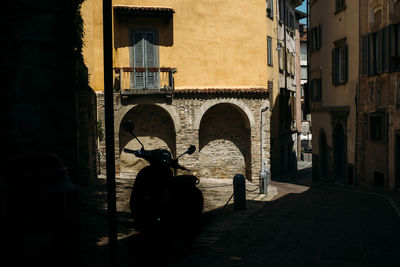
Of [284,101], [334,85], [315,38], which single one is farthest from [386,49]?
[284,101]

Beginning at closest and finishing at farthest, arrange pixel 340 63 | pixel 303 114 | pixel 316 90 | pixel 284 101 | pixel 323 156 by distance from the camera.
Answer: pixel 340 63 < pixel 323 156 < pixel 316 90 < pixel 284 101 < pixel 303 114

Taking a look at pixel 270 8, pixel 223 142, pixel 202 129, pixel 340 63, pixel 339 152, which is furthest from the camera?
pixel 270 8

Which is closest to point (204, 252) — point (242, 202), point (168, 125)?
point (242, 202)

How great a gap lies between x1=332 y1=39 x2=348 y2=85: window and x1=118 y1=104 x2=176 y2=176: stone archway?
9.22m

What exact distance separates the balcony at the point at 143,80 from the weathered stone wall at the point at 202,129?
41cm

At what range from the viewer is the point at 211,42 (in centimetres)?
2241

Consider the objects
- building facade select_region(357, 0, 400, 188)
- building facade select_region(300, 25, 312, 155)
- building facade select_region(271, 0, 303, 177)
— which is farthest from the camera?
building facade select_region(300, 25, 312, 155)

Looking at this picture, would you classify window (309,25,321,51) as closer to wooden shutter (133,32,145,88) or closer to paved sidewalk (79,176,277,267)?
wooden shutter (133,32,145,88)

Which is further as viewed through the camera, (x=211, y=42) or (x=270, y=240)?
(x=211, y=42)

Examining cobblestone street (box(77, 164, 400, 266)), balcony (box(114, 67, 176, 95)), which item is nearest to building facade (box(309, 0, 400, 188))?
cobblestone street (box(77, 164, 400, 266))

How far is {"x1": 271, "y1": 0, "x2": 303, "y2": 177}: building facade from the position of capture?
1174 inches

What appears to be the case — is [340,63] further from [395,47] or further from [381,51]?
[395,47]

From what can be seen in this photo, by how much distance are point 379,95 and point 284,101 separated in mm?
11488

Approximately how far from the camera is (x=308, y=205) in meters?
13.4
